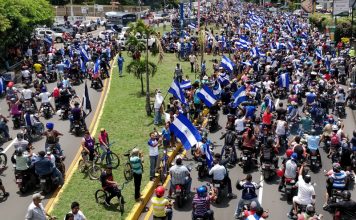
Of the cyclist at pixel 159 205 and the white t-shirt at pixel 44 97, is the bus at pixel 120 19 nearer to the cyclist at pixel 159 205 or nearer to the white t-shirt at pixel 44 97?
the white t-shirt at pixel 44 97

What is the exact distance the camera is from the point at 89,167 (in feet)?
55.2

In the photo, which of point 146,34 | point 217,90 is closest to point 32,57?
point 146,34

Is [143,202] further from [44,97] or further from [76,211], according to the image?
[44,97]

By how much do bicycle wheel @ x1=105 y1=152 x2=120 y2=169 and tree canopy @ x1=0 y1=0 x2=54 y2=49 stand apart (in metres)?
16.9

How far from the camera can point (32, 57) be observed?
A: 38.6 metres

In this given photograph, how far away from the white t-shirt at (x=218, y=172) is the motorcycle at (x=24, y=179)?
19.0 ft

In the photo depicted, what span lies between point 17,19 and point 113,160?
21210 millimetres

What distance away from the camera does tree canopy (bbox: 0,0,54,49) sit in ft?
107

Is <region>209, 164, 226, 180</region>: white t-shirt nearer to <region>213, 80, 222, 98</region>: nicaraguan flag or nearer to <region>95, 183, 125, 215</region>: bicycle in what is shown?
<region>95, 183, 125, 215</region>: bicycle

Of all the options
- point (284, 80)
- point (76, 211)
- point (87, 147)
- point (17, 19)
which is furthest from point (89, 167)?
point (17, 19)

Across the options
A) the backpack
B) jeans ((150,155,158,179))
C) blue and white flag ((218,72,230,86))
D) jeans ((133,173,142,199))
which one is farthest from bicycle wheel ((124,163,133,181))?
blue and white flag ((218,72,230,86))

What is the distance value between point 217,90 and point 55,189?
1156 cm

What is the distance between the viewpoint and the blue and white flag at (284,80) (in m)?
27.8

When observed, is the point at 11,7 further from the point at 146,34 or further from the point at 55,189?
the point at 55,189
